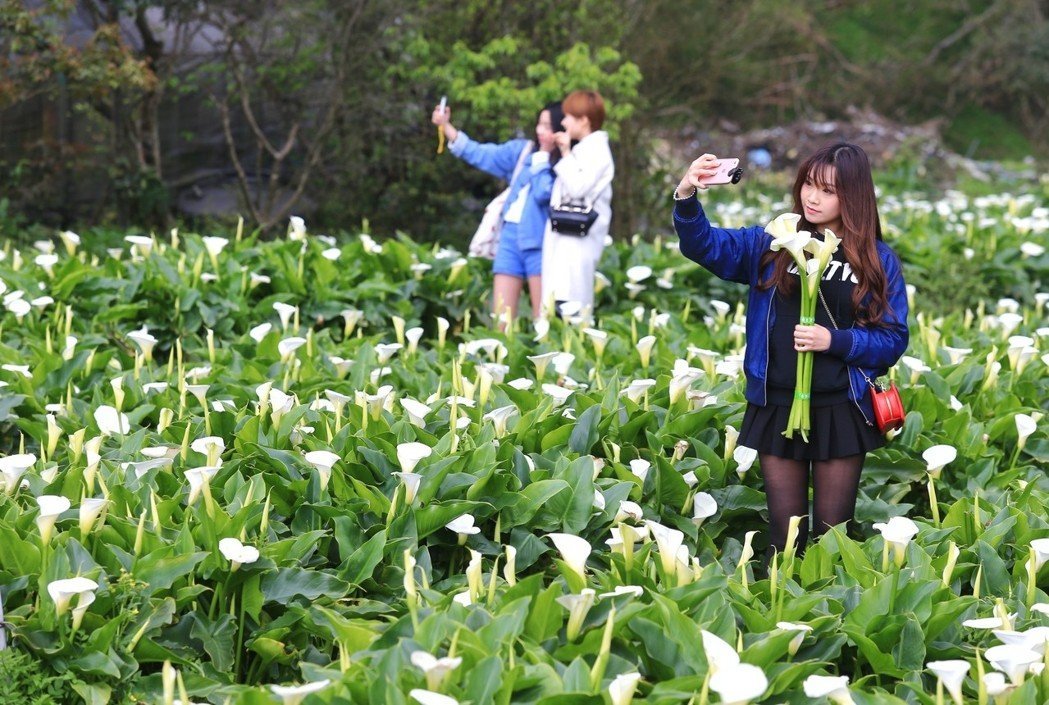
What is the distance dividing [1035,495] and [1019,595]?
0.94 meters

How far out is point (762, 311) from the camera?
376 cm

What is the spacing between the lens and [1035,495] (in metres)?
4.05

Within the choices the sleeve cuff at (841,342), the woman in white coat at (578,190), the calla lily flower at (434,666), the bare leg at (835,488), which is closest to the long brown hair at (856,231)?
the sleeve cuff at (841,342)

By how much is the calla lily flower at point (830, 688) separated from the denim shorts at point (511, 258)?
4503mm

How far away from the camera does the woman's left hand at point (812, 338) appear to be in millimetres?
3547

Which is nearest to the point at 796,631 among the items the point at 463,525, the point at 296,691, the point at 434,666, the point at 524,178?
the point at 434,666

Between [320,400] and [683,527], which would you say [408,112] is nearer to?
[320,400]

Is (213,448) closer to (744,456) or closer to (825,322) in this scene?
(744,456)

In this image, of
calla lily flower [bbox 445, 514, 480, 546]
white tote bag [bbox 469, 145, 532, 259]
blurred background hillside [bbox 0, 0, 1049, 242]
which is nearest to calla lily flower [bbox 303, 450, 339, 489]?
calla lily flower [bbox 445, 514, 480, 546]

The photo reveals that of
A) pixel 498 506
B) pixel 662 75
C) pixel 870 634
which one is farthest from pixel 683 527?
pixel 662 75

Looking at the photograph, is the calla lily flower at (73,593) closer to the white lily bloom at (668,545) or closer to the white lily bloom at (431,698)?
the white lily bloom at (431,698)

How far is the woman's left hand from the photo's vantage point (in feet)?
11.6

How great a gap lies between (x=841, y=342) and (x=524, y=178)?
11.7 feet

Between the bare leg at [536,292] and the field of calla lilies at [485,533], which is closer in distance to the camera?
the field of calla lilies at [485,533]
